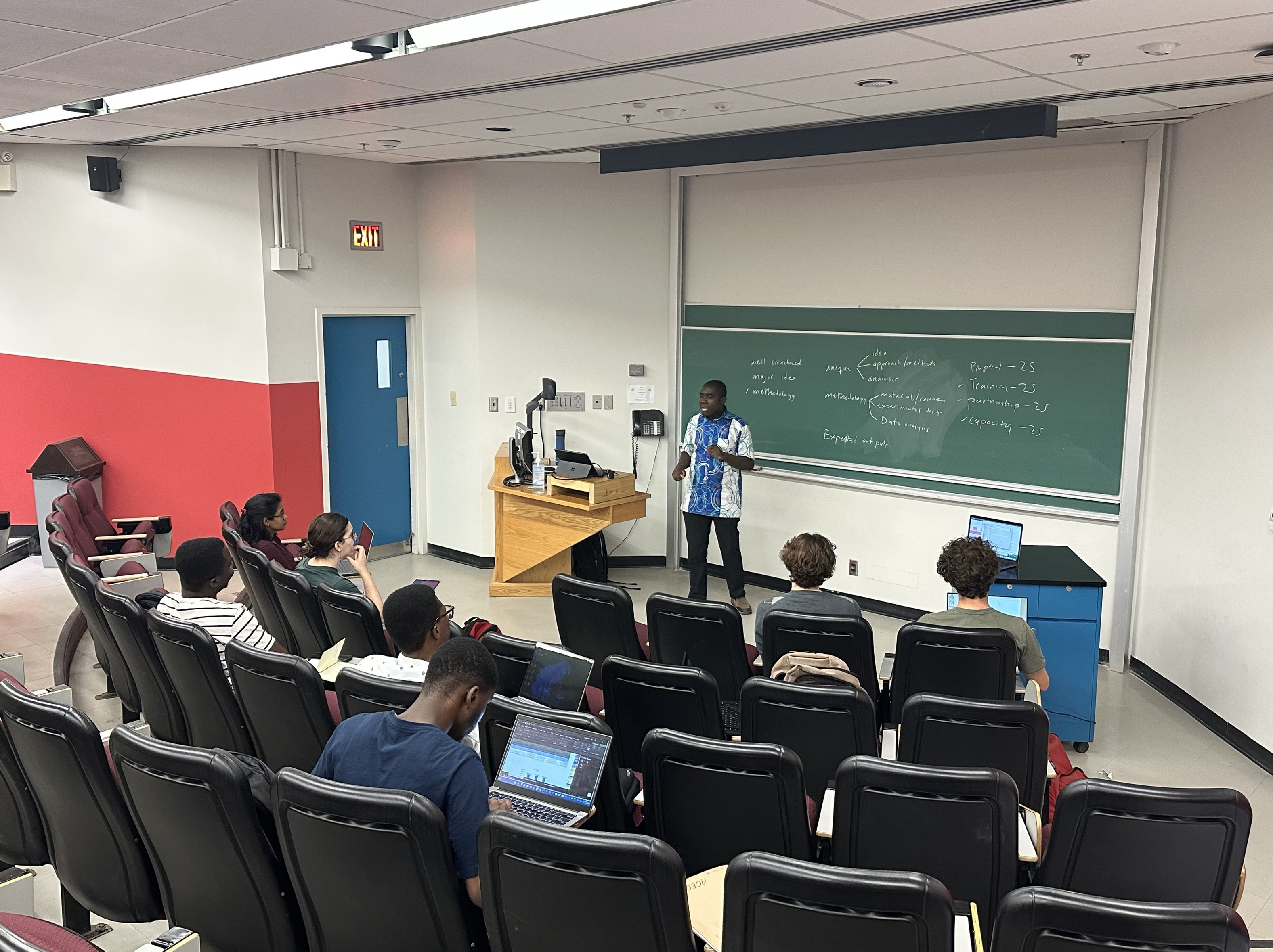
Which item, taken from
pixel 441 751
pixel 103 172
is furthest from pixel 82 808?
pixel 103 172

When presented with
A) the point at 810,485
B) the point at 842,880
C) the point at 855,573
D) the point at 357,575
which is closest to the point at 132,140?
the point at 357,575

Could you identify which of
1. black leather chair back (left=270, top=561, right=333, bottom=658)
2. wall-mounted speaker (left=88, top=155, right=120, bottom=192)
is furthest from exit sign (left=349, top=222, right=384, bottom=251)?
black leather chair back (left=270, top=561, right=333, bottom=658)

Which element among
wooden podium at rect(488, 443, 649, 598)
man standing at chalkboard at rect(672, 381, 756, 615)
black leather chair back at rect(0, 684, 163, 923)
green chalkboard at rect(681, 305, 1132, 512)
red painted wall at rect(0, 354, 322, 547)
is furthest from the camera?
red painted wall at rect(0, 354, 322, 547)

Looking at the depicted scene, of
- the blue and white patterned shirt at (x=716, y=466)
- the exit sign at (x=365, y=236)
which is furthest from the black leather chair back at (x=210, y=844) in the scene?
the exit sign at (x=365, y=236)

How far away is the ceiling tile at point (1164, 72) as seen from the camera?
169 inches

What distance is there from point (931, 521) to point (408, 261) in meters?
4.63

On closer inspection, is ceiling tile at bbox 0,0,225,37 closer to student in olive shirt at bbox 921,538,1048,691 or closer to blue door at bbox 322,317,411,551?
student in olive shirt at bbox 921,538,1048,691

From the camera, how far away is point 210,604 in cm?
436

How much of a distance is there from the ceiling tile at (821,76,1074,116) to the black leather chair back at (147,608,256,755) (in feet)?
12.6

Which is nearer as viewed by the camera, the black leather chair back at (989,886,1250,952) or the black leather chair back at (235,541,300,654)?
the black leather chair back at (989,886,1250,952)

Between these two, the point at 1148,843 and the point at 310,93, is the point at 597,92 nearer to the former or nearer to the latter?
the point at 310,93

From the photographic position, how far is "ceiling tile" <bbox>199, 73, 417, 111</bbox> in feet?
16.2

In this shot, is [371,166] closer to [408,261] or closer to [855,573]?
[408,261]

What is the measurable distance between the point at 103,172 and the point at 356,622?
17.9 ft
